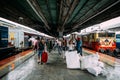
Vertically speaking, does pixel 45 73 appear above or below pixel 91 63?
below

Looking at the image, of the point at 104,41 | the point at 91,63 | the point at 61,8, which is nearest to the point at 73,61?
the point at 91,63

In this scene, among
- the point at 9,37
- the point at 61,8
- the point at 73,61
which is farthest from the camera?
the point at 9,37

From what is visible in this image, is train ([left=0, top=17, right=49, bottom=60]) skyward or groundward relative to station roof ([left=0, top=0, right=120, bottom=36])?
groundward

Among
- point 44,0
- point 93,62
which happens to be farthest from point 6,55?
point 93,62

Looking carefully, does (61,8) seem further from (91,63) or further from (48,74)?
(48,74)

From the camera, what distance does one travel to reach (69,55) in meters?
9.05

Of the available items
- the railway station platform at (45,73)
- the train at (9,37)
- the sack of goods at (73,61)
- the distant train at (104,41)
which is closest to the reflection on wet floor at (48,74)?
the railway station platform at (45,73)

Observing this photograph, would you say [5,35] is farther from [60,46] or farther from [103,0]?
[103,0]

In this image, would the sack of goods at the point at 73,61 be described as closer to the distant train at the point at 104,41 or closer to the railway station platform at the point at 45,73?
the railway station platform at the point at 45,73

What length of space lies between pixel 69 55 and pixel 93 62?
144 cm

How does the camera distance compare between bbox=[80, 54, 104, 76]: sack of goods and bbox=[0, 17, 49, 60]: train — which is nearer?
bbox=[80, 54, 104, 76]: sack of goods

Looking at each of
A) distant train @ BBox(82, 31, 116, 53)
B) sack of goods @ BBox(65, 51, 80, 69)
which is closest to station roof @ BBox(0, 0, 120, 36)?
sack of goods @ BBox(65, 51, 80, 69)

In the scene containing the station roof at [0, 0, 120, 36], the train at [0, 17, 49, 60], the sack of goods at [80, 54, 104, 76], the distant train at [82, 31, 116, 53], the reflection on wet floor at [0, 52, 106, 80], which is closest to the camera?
the reflection on wet floor at [0, 52, 106, 80]

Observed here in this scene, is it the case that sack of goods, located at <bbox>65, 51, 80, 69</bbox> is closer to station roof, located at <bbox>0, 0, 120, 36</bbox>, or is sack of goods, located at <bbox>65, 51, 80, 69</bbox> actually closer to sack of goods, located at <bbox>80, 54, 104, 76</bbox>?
sack of goods, located at <bbox>80, 54, 104, 76</bbox>
